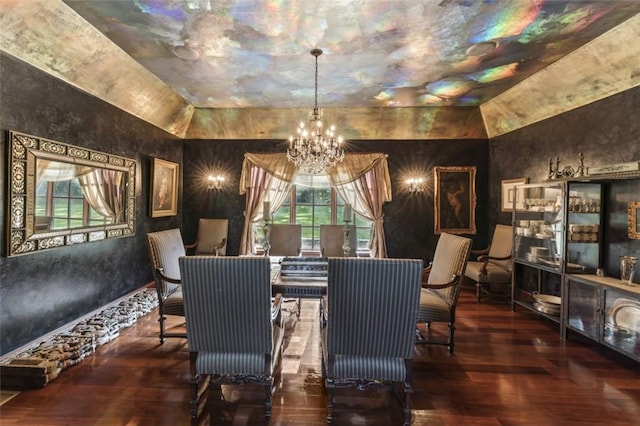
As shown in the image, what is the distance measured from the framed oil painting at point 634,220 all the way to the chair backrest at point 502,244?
160 centimetres

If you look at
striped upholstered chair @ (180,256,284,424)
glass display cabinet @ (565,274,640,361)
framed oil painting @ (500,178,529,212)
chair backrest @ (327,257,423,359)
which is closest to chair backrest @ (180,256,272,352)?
striped upholstered chair @ (180,256,284,424)

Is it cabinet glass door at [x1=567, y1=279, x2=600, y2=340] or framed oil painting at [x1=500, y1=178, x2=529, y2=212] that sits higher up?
framed oil painting at [x1=500, y1=178, x2=529, y2=212]

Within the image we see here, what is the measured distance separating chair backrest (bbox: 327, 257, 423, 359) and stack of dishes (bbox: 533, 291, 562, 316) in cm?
265

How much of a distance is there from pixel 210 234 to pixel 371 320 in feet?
14.5

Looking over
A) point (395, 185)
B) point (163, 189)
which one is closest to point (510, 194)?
point (395, 185)

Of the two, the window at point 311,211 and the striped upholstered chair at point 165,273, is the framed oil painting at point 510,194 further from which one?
the striped upholstered chair at point 165,273

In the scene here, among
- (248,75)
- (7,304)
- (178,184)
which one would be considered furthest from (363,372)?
(178,184)

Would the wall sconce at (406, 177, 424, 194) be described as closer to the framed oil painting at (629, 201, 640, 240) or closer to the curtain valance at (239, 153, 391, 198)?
the curtain valance at (239, 153, 391, 198)

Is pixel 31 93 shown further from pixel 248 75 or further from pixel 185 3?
pixel 248 75

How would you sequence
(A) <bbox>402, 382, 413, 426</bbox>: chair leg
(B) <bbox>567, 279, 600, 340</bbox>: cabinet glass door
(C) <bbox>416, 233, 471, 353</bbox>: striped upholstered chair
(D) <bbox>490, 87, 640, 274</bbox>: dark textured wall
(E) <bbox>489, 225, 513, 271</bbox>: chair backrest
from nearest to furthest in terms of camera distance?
(A) <bbox>402, 382, 413, 426</bbox>: chair leg < (C) <bbox>416, 233, 471, 353</bbox>: striped upholstered chair < (B) <bbox>567, 279, 600, 340</bbox>: cabinet glass door < (D) <bbox>490, 87, 640, 274</bbox>: dark textured wall < (E) <bbox>489, 225, 513, 271</bbox>: chair backrest

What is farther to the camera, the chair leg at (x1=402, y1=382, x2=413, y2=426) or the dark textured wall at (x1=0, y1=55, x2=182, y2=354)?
the dark textured wall at (x1=0, y1=55, x2=182, y2=354)

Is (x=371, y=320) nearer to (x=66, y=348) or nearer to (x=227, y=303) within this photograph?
(x=227, y=303)

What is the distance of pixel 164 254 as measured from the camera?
3.01m

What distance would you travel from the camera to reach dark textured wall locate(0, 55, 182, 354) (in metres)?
2.60
